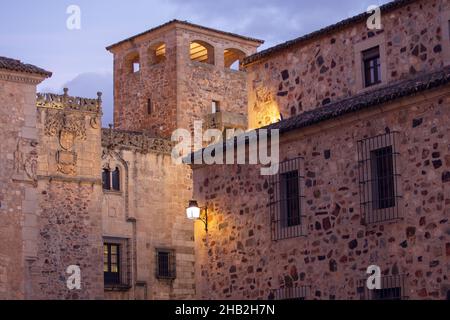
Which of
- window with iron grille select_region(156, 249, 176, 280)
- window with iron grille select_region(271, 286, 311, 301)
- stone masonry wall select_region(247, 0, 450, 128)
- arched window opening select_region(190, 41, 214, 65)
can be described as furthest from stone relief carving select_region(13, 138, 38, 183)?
arched window opening select_region(190, 41, 214, 65)

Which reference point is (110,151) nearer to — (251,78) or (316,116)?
(251,78)

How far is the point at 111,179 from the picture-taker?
42.4m

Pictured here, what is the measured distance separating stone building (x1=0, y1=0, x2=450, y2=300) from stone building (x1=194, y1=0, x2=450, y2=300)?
30mm

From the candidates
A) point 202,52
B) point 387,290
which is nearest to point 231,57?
point 202,52

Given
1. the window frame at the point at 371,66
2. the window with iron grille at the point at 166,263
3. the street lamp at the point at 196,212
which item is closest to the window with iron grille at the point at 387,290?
the window frame at the point at 371,66

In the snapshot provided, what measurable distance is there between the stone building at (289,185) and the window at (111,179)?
57 millimetres

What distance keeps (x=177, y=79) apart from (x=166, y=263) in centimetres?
737

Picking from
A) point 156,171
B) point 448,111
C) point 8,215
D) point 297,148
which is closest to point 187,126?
point 156,171

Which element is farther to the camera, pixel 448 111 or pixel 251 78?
pixel 251 78

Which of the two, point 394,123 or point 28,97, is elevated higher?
point 28,97

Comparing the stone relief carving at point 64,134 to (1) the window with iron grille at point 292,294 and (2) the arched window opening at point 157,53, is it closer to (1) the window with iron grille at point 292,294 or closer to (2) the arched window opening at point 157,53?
(2) the arched window opening at point 157,53

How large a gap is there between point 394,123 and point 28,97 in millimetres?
15276

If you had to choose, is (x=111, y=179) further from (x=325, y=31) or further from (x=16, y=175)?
(x=325, y=31)
